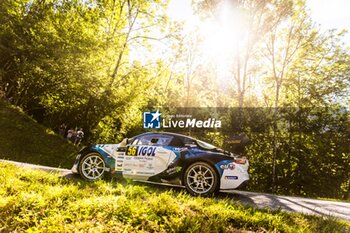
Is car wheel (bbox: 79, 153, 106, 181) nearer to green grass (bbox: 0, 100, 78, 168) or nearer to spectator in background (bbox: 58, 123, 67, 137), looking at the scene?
green grass (bbox: 0, 100, 78, 168)

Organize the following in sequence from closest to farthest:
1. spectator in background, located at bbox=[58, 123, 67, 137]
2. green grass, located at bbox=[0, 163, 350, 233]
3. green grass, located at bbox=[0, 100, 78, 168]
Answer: green grass, located at bbox=[0, 163, 350, 233]
green grass, located at bbox=[0, 100, 78, 168]
spectator in background, located at bbox=[58, 123, 67, 137]

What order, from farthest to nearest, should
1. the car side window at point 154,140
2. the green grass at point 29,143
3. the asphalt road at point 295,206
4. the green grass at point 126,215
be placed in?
the green grass at point 29,143 → the car side window at point 154,140 → the asphalt road at point 295,206 → the green grass at point 126,215

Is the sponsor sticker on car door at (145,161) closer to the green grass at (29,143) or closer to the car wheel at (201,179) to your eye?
the car wheel at (201,179)

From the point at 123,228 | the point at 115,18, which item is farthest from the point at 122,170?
the point at 115,18

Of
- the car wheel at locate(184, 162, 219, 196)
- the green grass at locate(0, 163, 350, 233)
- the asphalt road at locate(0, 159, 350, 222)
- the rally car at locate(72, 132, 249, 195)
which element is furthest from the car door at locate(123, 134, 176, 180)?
the asphalt road at locate(0, 159, 350, 222)

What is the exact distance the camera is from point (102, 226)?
11.6 feet

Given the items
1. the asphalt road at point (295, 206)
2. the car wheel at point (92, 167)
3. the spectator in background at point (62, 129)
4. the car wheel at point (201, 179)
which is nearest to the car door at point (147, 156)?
the car wheel at point (201, 179)

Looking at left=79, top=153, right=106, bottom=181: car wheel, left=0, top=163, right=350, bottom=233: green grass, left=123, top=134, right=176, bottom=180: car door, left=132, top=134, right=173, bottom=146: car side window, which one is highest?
left=132, top=134, right=173, bottom=146: car side window

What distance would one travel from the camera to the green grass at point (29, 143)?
1306cm

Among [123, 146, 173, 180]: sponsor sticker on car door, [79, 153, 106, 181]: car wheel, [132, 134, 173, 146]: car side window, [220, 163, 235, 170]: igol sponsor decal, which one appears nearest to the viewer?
[220, 163, 235, 170]: igol sponsor decal

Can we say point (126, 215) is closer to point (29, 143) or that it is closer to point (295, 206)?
point (295, 206)

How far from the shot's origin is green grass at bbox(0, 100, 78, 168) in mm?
13057

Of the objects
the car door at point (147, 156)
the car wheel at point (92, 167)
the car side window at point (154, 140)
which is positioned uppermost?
the car side window at point (154, 140)

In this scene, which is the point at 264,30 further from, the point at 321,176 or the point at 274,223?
the point at 274,223
